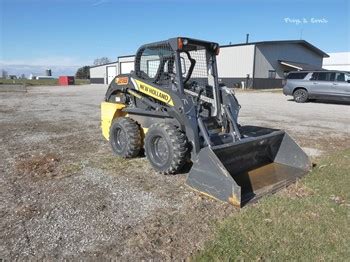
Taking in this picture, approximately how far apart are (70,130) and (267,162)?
18.7 feet

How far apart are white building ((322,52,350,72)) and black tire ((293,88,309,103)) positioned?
42.5 meters

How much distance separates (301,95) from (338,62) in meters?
45.0

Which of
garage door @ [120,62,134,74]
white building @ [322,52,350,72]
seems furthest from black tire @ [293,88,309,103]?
white building @ [322,52,350,72]

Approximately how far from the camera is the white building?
5574 cm

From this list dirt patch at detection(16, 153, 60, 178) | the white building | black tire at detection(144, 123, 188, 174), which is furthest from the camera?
the white building

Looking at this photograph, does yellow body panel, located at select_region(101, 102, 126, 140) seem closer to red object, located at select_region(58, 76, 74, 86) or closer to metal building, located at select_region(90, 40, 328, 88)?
metal building, located at select_region(90, 40, 328, 88)

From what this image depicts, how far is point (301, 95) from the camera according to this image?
18547mm

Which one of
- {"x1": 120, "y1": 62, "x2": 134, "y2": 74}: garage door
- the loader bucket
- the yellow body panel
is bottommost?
the loader bucket

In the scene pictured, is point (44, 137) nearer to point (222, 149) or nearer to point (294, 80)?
point (222, 149)

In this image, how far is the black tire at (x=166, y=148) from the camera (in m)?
5.00

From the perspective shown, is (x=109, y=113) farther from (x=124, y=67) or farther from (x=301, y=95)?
(x=124, y=67)

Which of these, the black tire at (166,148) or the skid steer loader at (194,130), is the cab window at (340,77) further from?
the black tire at (166,148)

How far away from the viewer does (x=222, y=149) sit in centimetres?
469

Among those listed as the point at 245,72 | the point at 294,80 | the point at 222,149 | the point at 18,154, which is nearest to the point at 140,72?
the point at 222,149
